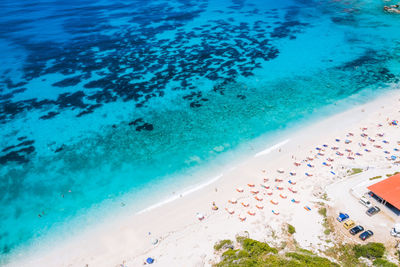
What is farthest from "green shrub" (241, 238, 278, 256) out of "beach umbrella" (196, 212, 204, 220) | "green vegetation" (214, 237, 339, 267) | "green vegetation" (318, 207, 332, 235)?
"beach umbrella" (196, 212, 204, 220)

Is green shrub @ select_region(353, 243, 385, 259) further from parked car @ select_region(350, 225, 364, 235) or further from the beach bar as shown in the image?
the beach bar

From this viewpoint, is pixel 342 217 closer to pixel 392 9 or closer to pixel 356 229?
pixel 356 229

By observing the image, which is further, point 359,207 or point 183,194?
point 183,194

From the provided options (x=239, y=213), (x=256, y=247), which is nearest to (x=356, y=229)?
(x=256, y=247)

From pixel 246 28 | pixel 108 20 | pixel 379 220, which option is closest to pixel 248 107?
pixel 379 220

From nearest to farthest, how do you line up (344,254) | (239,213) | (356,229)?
(344,254), (356,229), (239,213)

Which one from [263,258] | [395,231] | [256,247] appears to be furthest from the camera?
[395,231]
